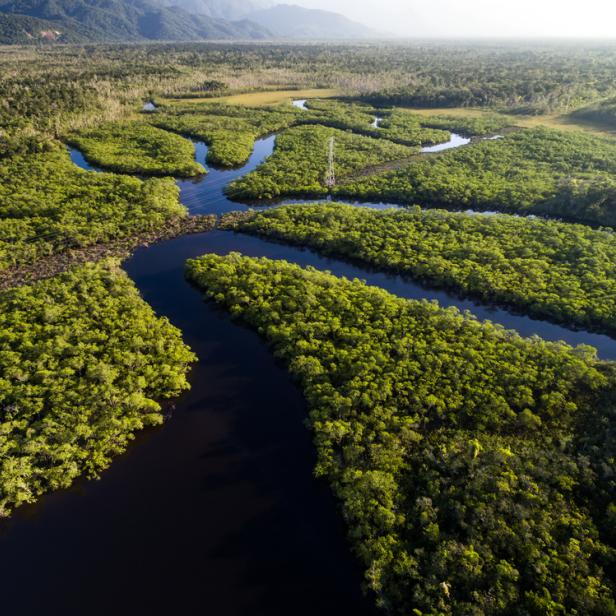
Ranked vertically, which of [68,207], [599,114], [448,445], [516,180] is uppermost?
[599,114]

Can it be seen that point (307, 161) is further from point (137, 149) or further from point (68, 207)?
point (68, 207)

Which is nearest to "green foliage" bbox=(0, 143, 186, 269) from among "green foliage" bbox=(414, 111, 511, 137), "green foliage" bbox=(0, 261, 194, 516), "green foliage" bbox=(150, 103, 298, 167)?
"green foliage" bbox=(0, 261, 194, 516)

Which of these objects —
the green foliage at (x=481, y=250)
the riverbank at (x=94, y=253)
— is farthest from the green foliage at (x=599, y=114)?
the riverbank at (x=94, y=253)

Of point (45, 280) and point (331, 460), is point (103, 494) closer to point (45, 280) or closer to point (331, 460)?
point (331, 460)

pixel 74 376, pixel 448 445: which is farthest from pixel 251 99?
pixel 448 445

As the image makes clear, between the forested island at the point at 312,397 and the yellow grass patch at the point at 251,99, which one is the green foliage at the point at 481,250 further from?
the yellow grass patch at the point at 251,99

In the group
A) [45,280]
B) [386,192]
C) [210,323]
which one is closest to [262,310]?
[210,323]

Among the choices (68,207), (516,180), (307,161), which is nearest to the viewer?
(68,207)
